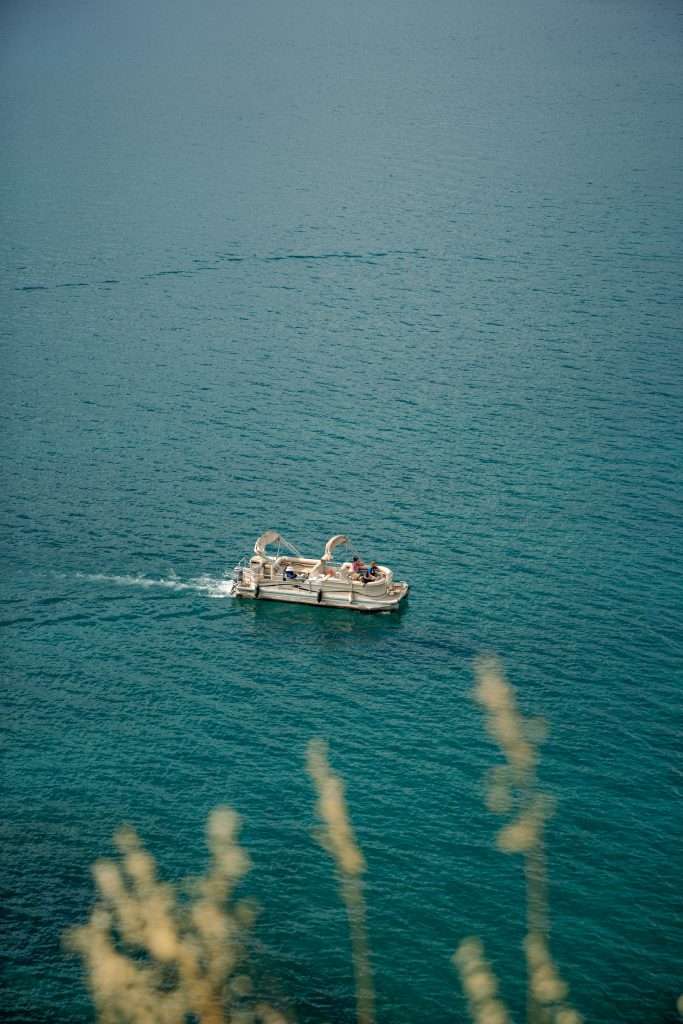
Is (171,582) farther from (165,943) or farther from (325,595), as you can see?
(165,943)

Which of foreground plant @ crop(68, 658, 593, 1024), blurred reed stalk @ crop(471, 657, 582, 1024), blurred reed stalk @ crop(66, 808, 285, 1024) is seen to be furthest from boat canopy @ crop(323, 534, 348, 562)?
blurred reed stalk @ crop(66, 808, 285, 1024)

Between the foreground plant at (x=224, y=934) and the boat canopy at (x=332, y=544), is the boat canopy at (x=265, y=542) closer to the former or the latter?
the boat canopy at (x=332, y=544)

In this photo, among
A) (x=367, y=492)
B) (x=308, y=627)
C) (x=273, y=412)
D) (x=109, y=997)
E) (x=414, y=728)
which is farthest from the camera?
(x=273, y=412)

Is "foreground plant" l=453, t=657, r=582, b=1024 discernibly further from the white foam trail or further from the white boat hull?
the white foam trail

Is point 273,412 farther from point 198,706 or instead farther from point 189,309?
point 198,706

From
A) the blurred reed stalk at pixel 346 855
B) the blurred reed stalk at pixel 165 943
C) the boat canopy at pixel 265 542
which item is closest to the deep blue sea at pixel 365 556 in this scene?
the blurred reed stalk at pixel 346 855

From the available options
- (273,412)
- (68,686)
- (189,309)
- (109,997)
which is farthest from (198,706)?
(189,309)
